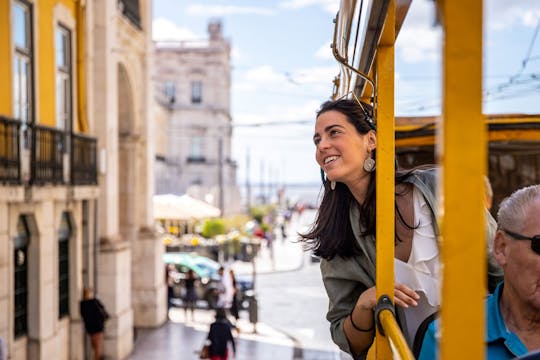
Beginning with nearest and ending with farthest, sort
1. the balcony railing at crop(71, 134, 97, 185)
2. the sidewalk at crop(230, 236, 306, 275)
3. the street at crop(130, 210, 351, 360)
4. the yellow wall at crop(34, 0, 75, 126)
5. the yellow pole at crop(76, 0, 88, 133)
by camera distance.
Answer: the yellow wall at crop(34, 0, 75, 126), the balcony railing at crop(71, 134, 97, 185), the yellow pole at crop(76, 0, 88, 133), the street at crop(130, 210, 351, 360), the sidewalk at crop(230, 236, 306, 275)

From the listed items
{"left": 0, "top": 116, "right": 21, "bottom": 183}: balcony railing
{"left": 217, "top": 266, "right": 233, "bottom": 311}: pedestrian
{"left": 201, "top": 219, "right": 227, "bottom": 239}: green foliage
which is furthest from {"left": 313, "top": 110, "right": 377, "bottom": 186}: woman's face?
{"left": 201, "top": 219, "right": 227, "bottom": 239}: green foliage

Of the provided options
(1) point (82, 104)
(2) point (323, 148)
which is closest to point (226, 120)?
(1) point (82, 104)

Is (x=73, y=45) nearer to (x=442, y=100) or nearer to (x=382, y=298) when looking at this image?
(x=382, y=298)

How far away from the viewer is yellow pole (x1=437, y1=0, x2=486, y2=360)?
46.0 inches

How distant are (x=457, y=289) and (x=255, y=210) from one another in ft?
193

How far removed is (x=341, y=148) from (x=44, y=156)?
9969 mm

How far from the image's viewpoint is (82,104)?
14.7 meters

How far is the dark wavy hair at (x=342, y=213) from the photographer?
291cm

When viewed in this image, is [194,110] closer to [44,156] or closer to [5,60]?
[44,156]

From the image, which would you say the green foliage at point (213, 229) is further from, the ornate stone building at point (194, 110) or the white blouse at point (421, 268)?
the white blouse at point (421, 268)

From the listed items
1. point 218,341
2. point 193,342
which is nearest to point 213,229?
point 193,342

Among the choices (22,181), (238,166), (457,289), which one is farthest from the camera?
(238,166)

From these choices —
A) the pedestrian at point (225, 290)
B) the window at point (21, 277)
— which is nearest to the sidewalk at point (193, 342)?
the pedestrian at point (225, 290)

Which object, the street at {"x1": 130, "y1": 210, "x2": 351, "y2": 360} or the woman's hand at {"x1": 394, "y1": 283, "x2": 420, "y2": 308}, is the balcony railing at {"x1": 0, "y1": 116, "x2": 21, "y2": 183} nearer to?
the street at {"x1": 130, "y1": 210, "x2": 351, "y2": 360}
